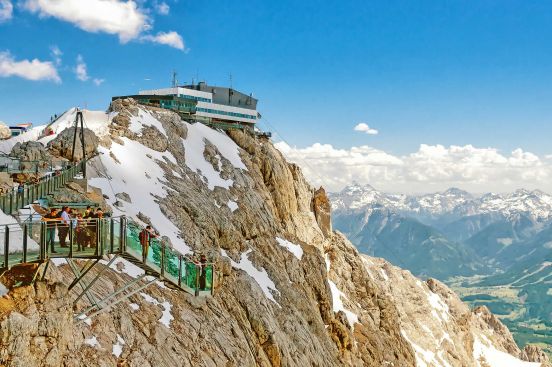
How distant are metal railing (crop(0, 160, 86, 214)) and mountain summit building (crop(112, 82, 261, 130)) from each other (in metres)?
42.8

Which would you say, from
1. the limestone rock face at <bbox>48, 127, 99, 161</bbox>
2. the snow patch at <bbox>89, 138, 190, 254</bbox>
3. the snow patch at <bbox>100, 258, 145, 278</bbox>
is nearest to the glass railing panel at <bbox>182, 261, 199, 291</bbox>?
the snow patch at <bbox>100, 258, 145, 278</bbox>

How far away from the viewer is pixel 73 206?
24.5 metres

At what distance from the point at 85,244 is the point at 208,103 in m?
76.3

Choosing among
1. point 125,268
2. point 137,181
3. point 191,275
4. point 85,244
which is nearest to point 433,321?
point 137,181

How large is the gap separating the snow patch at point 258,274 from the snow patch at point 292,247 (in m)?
9.86

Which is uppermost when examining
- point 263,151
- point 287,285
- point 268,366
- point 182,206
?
point 263,151

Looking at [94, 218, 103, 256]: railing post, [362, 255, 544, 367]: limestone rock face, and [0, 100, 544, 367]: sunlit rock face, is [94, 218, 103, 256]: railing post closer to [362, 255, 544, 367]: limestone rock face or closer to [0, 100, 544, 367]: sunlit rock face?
[0, 100, 544, 367]: sunlit rock face

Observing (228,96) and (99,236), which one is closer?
(99,236)

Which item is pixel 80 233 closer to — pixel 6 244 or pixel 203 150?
pixel 6 244

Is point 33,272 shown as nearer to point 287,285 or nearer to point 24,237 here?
point 24,237

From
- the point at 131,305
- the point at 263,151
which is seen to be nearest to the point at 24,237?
the point at 131,305

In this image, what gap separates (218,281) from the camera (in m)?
42.4

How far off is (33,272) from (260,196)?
52182mm

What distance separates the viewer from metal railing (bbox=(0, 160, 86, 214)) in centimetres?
2394
